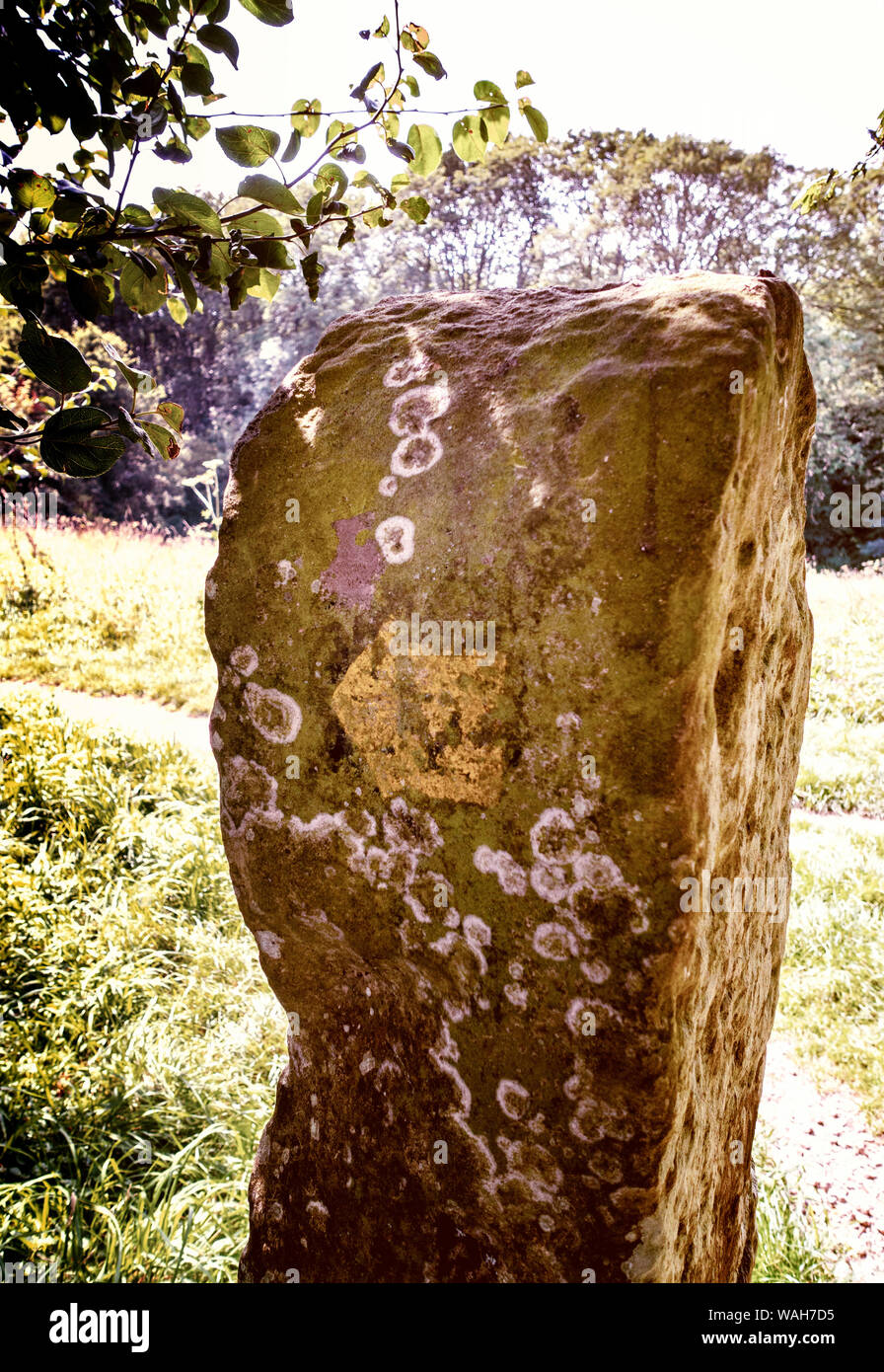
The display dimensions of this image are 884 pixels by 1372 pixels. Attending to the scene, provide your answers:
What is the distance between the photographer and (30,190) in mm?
1230

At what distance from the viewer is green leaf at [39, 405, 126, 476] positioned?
116 centimetres

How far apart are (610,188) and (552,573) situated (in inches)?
607

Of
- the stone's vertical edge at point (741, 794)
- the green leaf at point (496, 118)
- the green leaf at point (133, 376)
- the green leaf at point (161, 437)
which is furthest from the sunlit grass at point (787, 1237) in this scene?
the green leaf at point (496, 118)

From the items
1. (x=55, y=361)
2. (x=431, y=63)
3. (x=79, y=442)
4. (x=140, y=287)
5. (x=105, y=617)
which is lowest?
(x=105, y=617)

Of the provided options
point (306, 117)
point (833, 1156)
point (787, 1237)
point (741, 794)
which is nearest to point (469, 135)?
point (306, 117)

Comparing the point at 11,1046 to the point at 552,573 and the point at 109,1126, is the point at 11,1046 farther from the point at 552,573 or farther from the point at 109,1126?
the point at 552,573

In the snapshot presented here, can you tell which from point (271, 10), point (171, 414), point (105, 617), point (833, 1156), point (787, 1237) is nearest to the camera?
point (271, 10)

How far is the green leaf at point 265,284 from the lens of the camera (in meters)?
1.50

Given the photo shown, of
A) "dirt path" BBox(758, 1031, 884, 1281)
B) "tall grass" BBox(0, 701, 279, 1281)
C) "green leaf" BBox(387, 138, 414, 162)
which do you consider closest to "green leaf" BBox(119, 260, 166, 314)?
"green leaf" BBox(387, 138, 414, 162)

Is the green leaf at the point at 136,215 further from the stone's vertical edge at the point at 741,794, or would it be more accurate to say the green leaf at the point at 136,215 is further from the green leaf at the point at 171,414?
the stone's vertical edge at the point at 741,794

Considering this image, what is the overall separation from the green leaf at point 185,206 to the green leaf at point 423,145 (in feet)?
1.33

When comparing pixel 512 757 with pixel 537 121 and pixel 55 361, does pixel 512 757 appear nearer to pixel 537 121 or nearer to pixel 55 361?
pixel 55 361

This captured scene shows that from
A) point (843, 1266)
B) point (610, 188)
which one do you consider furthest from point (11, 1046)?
point (610, 188)

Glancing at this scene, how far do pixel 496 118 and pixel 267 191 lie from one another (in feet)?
1.33
